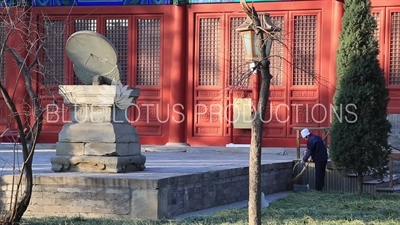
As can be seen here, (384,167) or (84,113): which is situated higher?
(84,113)

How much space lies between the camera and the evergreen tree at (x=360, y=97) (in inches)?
562

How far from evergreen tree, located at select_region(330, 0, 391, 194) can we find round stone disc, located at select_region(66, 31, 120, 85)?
4426mm

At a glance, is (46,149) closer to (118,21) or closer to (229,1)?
(118,21)

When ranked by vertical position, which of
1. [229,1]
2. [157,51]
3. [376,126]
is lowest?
[376,126]

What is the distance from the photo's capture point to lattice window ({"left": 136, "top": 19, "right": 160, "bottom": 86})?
21000mm

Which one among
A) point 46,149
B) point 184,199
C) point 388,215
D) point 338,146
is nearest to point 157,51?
point 46,149

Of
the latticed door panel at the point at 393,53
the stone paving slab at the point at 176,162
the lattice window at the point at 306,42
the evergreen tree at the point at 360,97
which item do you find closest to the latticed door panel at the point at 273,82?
the lattice window at the point at 306,42

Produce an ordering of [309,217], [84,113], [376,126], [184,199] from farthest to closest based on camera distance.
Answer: [376,126], [84,113], [184,199], [309,217]

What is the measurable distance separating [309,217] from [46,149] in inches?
446

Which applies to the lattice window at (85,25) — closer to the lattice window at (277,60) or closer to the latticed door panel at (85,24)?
the latticed door panel at (85,24)

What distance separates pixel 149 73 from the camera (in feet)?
69.1

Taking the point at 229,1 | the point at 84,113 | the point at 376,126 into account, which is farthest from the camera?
the point at 229,1

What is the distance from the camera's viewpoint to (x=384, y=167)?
48.6 ft

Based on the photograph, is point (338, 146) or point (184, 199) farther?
point (338, 146)
